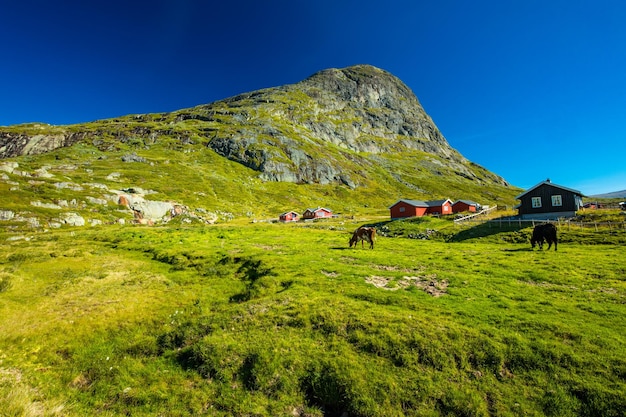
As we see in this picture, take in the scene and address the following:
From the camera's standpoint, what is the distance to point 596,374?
8.87 metres

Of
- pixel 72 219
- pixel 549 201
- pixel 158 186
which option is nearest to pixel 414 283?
pixel 549 201

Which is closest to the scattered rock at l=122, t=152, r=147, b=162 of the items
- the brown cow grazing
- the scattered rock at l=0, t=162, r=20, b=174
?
the scattered rock at l=0, t=162, r=20, b=174

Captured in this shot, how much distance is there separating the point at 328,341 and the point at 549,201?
57.6 meters

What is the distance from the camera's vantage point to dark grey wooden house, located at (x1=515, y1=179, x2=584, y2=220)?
4894 centimetres

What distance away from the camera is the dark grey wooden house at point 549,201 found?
48938 mm

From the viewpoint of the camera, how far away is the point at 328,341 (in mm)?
11781

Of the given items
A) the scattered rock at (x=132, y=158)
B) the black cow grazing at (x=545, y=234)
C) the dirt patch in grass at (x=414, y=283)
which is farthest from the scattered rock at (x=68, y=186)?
the black cow grazing at (x=545, y=234)

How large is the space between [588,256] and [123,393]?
1296 inches

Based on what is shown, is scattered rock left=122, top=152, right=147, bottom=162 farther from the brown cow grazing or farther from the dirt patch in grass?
the dirt patch in grass

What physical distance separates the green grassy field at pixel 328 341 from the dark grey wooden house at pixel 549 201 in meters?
33.5

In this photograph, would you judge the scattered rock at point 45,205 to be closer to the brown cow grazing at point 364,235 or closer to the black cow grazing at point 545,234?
the brown cow grazing at point 364,235

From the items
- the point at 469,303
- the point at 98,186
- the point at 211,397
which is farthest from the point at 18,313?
the point at 98,186

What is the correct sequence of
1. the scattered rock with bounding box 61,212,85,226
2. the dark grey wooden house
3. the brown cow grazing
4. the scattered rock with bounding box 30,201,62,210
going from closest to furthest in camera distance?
the brown cow grazing, the dark grey wooden house, the scattered rock with bounding box 61,212,85,226, the scattered rock with bounding box 30,201,62,210

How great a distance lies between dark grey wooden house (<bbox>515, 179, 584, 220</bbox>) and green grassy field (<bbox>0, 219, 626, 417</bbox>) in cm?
3351
